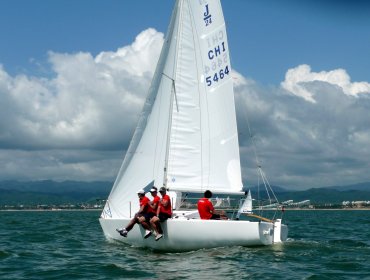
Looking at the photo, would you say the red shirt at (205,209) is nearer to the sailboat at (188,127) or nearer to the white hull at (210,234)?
the white hull at (210,234)

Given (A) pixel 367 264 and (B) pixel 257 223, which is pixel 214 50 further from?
(A) pixel 367 264

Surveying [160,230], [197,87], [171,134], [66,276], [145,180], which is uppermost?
[197,87]

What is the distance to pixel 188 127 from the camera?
80.3 ft

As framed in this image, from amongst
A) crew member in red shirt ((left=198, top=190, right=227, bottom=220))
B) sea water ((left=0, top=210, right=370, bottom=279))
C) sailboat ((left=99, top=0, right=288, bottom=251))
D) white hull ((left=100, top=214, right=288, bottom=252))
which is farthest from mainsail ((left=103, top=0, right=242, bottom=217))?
sea water ((left=0, top=210, right=370, bottom=279))

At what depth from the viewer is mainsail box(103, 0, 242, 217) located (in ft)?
79.8

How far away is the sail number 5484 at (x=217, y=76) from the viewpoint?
2473 centimetres

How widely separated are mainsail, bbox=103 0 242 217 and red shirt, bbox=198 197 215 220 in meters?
1.66

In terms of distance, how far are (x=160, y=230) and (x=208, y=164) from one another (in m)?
3.80

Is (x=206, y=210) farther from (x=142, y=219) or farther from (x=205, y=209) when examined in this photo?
(x=142, y=219)

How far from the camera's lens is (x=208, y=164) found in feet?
80.1

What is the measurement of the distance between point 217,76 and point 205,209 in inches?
218

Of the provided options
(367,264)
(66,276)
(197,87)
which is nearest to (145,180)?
(197,87)

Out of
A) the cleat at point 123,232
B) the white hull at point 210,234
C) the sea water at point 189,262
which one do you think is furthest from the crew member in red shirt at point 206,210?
the cleat at point 123,232

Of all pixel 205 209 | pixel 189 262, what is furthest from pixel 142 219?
pixel 189 262
